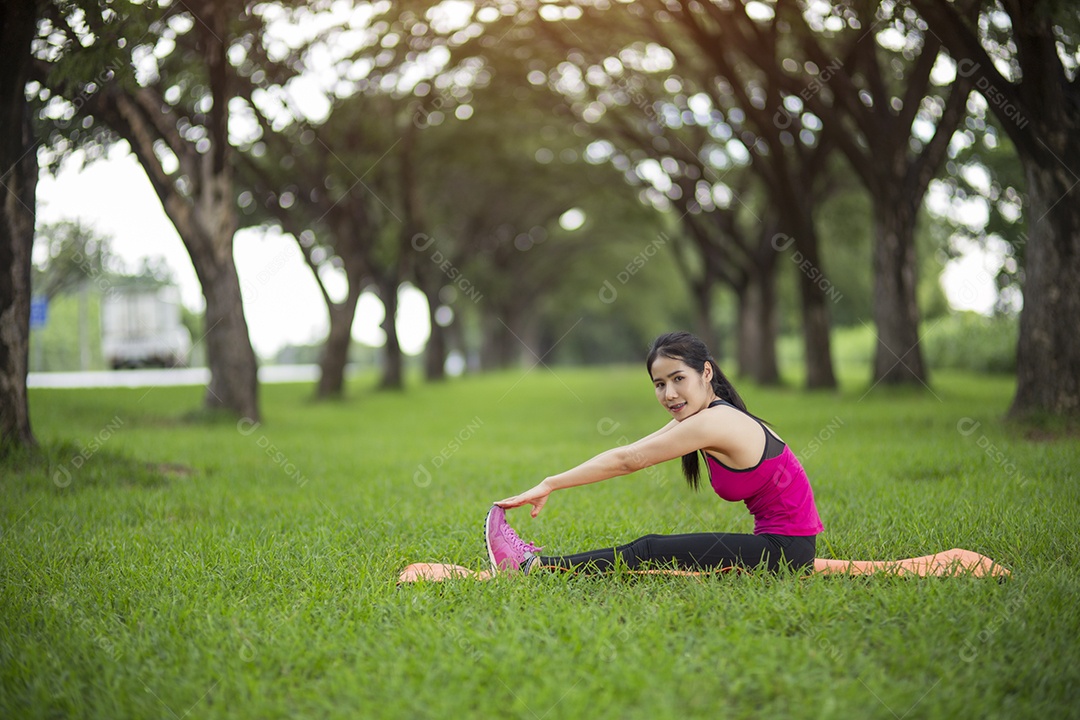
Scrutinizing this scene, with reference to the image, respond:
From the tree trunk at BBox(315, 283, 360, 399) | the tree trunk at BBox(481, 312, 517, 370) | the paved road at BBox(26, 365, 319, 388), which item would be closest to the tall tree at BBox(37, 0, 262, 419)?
the paved road at BBox(26, 365, 319, 388)

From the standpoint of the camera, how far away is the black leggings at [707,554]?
4.57 m

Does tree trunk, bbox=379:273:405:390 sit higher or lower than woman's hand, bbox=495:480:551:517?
higher

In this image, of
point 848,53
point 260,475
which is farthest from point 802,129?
point 260,475

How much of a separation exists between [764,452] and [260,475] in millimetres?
6130

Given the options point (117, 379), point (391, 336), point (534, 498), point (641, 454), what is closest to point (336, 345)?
point (391, 336)

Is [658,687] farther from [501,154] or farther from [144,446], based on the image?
[501,154]

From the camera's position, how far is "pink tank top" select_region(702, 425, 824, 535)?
4484mm

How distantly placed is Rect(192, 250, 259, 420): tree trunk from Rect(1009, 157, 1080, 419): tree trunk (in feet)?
39.4

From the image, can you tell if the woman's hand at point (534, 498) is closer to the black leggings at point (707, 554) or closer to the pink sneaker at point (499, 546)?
the pink sneaker at point (499, 546)

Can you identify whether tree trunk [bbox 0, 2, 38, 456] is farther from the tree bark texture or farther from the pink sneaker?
the tree bark texture

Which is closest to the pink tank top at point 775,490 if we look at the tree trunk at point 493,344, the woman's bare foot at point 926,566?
the woman's bare foot at point 926,566

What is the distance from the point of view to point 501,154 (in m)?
28.2

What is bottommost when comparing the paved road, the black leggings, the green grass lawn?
the green grass lawn

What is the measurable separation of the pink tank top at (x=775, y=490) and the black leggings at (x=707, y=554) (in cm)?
7
